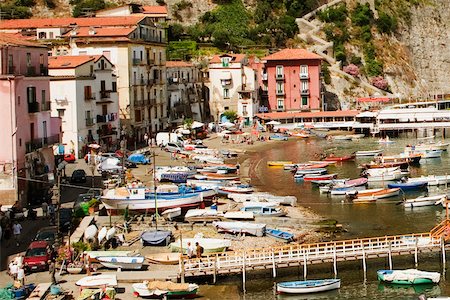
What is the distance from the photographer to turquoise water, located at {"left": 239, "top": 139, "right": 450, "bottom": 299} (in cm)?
3759

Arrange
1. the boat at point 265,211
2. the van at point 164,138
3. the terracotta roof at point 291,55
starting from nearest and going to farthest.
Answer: the boat at point 265,211, the van at point 164,138, the terracotta roof at point 291,55

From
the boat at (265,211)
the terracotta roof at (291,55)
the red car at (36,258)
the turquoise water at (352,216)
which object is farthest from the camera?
the terracotta roof at (291,55)

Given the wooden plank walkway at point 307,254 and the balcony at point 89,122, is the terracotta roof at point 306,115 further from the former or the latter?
the wooden plank walkway at point 307,254

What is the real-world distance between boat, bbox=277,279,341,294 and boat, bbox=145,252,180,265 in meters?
5.68

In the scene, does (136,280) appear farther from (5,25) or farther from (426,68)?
(426,68)

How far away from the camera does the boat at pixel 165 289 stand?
3431 cm

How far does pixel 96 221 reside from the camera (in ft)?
156

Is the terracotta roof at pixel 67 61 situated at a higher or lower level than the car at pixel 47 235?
higher

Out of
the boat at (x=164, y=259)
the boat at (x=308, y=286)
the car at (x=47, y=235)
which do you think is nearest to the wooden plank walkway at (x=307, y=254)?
the boat at (x=164, y=259)

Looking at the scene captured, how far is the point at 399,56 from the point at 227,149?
6743 centimetres

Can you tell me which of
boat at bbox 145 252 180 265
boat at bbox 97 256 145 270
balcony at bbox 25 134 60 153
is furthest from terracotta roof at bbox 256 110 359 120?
boat at bbox 97 256 145 270

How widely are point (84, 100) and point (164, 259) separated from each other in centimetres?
3569

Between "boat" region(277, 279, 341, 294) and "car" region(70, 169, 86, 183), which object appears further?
"car" region(70, 169, 86, 183)

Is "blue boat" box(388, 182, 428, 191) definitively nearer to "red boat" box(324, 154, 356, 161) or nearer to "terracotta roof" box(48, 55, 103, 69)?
"red boat" box(324, 154, 356, 161)
